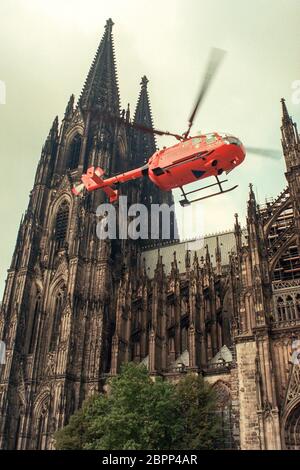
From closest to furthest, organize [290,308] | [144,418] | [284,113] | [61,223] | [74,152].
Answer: [144,418] < [290,308] < [284,113] < [61,223] < [74,152]

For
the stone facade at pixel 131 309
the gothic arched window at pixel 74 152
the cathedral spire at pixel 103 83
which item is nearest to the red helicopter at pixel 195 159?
the stone facade at pixel 131 309

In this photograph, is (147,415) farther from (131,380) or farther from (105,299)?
(105,299)

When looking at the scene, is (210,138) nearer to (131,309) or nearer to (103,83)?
(131,309)

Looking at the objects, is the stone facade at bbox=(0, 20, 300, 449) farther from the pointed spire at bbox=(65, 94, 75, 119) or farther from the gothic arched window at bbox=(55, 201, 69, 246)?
the pointed spire at bbox=(65, 94, 75, 119)

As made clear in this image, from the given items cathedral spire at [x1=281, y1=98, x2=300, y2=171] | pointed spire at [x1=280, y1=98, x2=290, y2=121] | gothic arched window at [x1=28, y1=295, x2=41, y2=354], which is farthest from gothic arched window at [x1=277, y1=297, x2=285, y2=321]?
gothic arched window at [x1=28, y1=295, x2=41, y2=354]

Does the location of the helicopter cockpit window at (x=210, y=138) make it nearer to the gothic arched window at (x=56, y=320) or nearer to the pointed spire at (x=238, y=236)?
the pointed spire at (x=238, y=236)

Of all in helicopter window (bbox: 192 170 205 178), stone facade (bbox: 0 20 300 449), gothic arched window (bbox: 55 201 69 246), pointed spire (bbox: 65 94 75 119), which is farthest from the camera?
pointed spire (bbox: 65 94 75 119)

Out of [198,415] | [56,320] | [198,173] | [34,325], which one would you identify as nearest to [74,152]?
[56,320]
